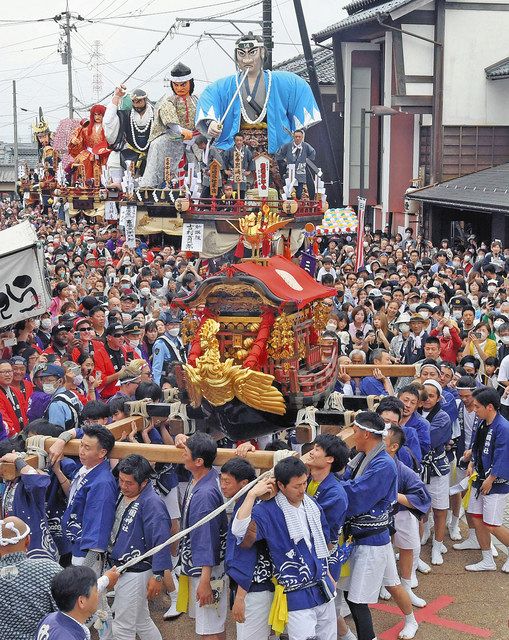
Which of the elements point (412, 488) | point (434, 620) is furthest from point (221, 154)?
point (434, 620)

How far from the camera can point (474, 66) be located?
81.7 feet

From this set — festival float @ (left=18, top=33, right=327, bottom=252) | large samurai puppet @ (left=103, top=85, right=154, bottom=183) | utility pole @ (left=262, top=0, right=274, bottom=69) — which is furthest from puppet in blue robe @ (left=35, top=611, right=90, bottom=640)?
large samurai puppet @ (left=103, top=85, right=154, bottom=183)

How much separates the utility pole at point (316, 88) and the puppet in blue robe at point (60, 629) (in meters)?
23.7

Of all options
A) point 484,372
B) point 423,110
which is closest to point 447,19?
point 423,110

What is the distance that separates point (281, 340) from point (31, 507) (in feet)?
8.06

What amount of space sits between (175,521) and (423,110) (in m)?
19.7

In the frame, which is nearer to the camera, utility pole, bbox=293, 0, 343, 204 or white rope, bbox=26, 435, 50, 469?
white rope, bbox=26, 435, 50, 469

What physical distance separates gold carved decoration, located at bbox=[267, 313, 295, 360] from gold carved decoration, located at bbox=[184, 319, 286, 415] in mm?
277

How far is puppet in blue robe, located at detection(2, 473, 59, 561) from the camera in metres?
5.91

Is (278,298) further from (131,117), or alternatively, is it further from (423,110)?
(423,110)

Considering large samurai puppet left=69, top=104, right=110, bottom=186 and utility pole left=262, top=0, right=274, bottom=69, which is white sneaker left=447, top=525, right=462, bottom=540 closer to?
utility pole left=262, top=0, right=274, bottom=69

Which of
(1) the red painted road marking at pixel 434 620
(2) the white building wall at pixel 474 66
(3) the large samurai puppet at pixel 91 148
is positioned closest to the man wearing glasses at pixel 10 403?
(1) the red painted road marking at pixel 434 620

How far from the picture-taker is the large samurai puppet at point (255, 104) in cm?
1512

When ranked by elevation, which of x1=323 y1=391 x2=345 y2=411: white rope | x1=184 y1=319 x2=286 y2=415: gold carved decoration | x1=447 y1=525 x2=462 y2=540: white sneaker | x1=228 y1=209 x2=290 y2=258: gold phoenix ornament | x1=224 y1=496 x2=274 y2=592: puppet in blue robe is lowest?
x1=447 y1=525 x2=462 y2=540: white sneaker
